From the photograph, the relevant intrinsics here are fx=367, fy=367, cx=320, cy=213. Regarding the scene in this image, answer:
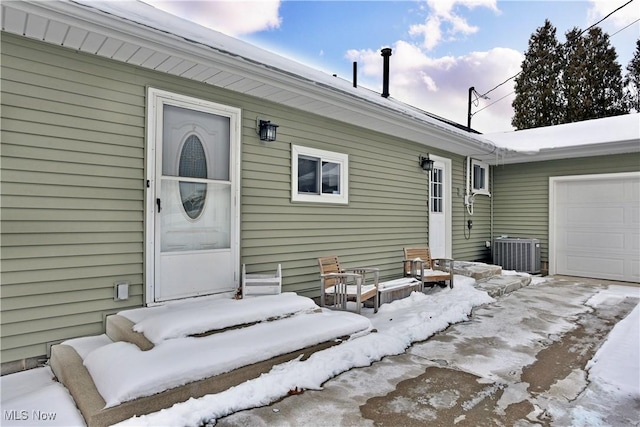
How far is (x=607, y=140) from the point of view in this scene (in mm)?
7094

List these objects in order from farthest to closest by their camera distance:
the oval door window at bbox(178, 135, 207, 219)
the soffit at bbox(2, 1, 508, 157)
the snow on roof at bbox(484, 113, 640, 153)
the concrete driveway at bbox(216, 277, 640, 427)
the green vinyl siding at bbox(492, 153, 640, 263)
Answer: the green vinyl siding at bbox(492, 153, 640, 263) → the snow on roof at bbox(484, 113, 640, 153) → the oval door window at bbox(178, 135, 207, 219) → the soffit at bbox(2, 1, 508, 157) → the concrete driveway at bbox(216, 277, 640, 427)

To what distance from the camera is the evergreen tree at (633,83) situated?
17.3 meters

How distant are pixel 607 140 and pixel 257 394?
799 centimetres

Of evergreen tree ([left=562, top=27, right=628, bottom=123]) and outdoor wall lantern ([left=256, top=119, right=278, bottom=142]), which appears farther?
evergreen tree ([left=562, top=27, right=628, bottom=123])

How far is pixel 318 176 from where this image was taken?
5.14 metres

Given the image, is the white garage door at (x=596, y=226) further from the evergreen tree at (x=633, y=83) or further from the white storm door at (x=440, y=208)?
the evergreen tree at (x=633, y=83)

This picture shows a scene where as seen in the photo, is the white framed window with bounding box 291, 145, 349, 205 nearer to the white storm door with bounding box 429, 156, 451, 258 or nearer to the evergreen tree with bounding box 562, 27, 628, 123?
the white storm door with bounding box 429, 156, 451, 258

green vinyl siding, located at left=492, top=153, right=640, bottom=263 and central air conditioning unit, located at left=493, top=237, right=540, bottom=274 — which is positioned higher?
green vinyl siding, located at left=492, top=153, right=640, bottom=263

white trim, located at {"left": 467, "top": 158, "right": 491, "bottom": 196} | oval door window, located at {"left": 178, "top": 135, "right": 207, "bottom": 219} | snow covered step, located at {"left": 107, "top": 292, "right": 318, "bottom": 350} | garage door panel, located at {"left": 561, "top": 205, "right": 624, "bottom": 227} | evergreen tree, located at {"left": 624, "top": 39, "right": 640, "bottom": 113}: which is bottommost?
snow covered step, located at {"left": 107, "top": 292, "right": 318, "bottom": 350}

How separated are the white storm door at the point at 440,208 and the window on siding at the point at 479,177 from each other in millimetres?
1120

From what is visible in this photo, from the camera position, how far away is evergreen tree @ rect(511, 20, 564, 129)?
17969 millimetres

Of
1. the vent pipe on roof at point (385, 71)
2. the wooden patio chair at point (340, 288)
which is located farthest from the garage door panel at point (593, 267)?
the wooden patio chair at point (340, 288)

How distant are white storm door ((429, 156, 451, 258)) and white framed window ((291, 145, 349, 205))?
2519mm

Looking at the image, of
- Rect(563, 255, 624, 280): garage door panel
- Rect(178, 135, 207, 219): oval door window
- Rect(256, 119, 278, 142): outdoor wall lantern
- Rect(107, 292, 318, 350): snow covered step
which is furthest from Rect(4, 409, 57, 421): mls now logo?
Rect(563, 255, 624, 280): garage door panel
